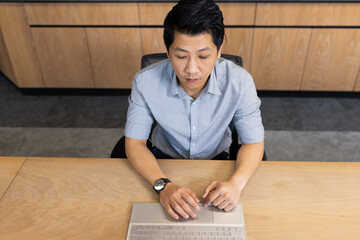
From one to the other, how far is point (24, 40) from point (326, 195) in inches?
100

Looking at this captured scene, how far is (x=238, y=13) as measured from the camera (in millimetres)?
2357

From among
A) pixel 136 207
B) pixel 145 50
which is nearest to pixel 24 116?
pixel 145 50

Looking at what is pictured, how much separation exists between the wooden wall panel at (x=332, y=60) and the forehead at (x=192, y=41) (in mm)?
1834

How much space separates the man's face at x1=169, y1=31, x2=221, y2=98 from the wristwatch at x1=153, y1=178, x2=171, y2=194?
1.08 ft

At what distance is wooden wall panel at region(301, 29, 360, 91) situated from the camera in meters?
2.43

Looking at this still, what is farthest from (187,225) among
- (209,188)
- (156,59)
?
(156,59)

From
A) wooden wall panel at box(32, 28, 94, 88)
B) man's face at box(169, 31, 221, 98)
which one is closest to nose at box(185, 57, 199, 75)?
man's face at box(169, 31, 221, 98)

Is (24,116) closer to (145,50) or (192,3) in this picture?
(145,50)

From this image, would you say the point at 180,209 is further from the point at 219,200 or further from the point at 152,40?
the point at 152,40

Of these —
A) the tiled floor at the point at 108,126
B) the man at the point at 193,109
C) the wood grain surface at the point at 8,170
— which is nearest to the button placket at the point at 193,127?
the man at the point at 193,109

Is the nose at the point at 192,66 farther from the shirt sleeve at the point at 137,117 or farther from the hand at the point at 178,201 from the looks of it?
the hand at the point at 178,201

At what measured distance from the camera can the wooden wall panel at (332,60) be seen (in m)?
2.43

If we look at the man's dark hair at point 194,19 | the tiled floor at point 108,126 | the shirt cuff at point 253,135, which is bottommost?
the tiled floor at point 108,126

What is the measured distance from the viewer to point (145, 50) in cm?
256
